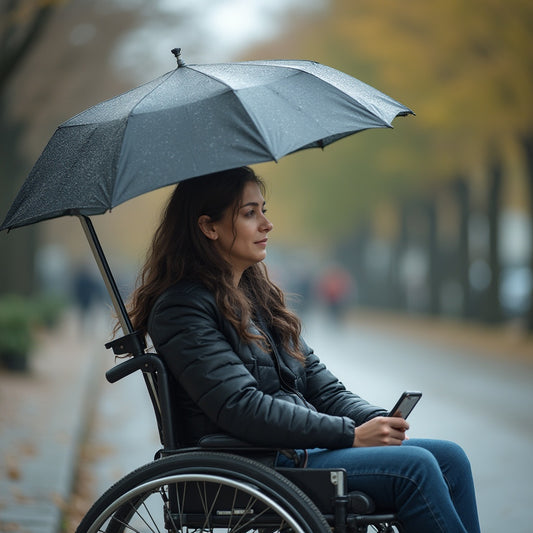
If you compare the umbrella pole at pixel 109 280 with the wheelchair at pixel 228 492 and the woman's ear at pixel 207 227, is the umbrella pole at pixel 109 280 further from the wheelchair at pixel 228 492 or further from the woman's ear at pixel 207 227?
the woman's ear at pixel 207 227

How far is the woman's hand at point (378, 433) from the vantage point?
3.50 metres

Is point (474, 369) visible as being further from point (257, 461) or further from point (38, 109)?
point (257, 461)

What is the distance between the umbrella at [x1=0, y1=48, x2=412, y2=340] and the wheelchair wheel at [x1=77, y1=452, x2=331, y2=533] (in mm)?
478

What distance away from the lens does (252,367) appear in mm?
3549

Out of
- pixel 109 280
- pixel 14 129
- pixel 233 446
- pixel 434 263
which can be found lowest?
pixel 233 446

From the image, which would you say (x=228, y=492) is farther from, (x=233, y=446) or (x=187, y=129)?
(x=187, y=129)

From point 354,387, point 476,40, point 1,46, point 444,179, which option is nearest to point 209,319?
point 1,46

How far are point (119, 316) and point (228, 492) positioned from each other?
719 millimetres

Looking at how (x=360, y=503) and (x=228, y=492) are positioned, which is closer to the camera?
(x=360, y=503)

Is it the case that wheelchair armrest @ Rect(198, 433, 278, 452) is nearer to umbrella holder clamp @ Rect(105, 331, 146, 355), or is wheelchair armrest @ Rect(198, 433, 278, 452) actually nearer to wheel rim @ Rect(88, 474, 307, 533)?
wheel rim @ Rect(88, 474, 307, 533)

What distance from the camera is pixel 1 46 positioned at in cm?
1098

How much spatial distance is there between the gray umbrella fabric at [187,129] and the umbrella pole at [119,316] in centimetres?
12

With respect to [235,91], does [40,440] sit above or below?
below

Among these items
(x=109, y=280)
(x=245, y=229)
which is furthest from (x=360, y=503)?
(x=109, y=280)
